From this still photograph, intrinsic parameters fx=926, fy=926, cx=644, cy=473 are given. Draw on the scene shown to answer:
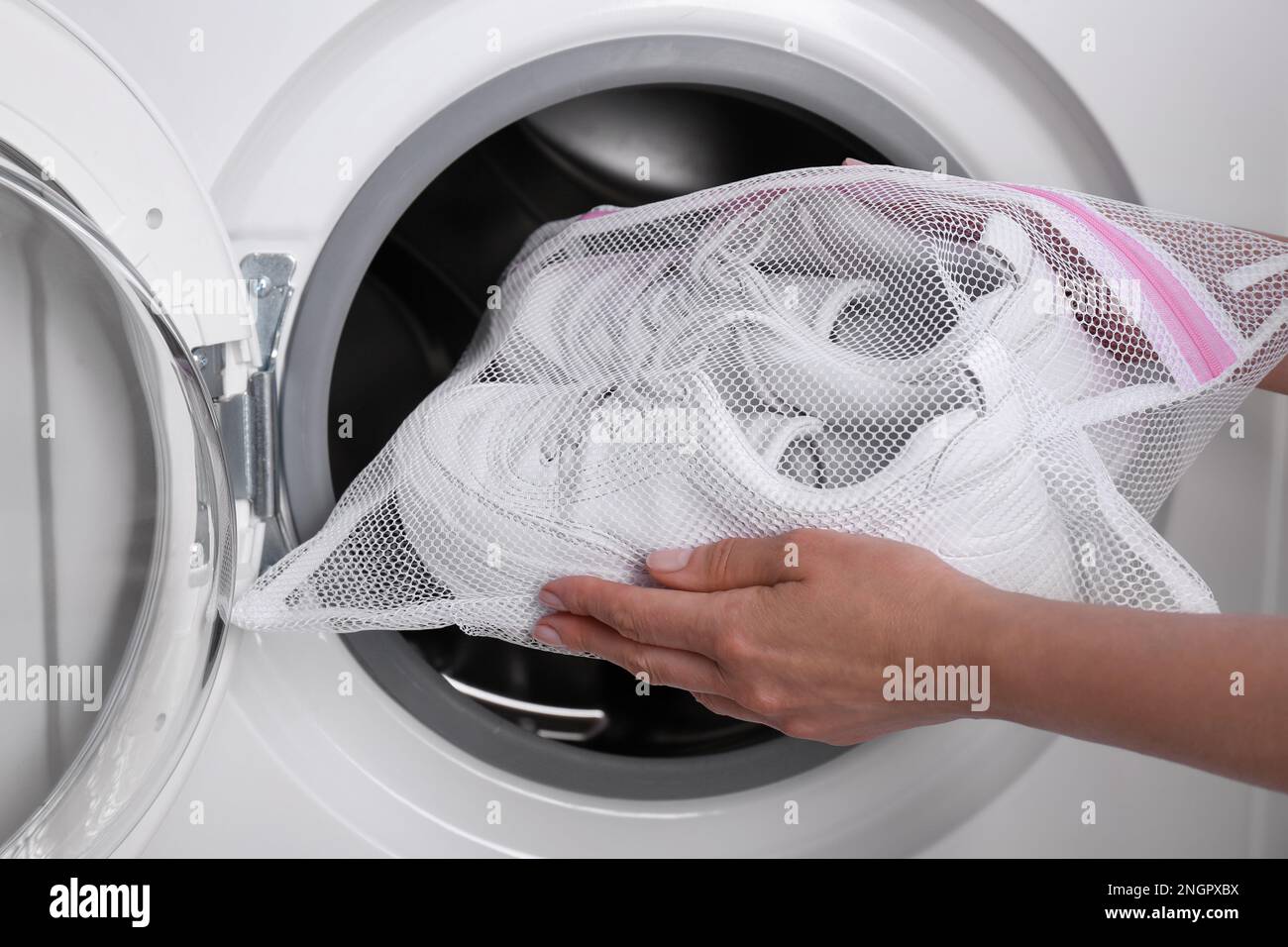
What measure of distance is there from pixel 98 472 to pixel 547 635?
0.27 metres

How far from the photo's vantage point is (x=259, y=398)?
1.83ft

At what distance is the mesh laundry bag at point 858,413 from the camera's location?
463 mm

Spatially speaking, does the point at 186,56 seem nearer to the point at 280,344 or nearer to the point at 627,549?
the point at 280,344

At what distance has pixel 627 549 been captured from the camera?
500 millimetres

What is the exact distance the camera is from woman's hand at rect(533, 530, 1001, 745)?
426mm

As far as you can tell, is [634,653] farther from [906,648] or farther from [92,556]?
[92,556]

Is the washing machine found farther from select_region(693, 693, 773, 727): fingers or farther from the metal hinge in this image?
select_region(693, 693, 773, 727): fingers

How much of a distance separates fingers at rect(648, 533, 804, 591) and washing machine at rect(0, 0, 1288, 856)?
22 centimetres

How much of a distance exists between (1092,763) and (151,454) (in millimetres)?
622
